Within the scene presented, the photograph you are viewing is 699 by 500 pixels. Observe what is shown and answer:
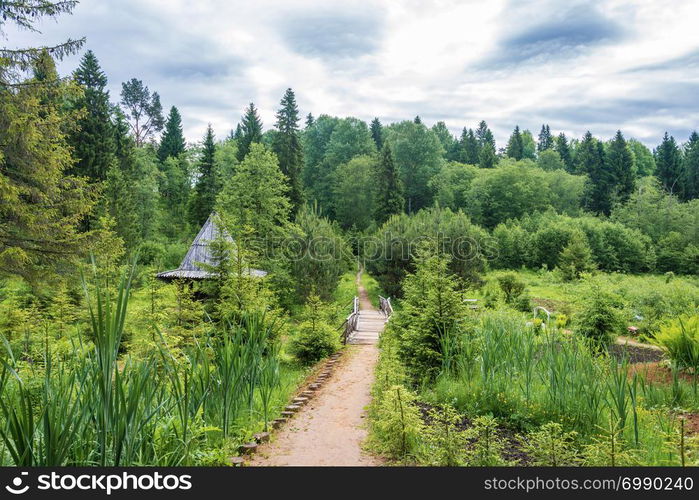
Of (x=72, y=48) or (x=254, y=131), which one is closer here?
(x=72, y=48)

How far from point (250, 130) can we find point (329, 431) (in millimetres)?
39152

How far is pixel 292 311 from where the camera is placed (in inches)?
819

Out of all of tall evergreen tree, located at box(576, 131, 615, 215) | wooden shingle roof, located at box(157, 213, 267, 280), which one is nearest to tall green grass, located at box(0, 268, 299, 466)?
wooden shingle roof, located at box(157, 213, 267, 280)

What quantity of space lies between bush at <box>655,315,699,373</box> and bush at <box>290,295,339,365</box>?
23.8ft

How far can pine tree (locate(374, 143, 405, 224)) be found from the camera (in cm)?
3969

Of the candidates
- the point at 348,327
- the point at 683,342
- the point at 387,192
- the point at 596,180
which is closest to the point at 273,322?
the point at 683,342

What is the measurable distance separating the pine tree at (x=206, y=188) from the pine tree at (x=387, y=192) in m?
14.2

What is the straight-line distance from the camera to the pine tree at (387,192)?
130ft

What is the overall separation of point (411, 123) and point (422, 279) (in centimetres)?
4750

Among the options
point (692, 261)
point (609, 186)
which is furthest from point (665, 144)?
point (692, 261)

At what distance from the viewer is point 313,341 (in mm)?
11633
